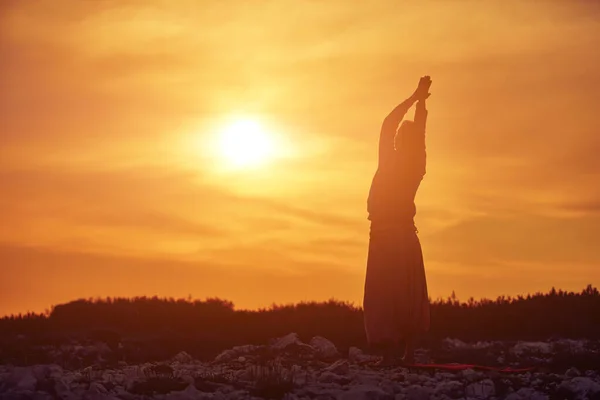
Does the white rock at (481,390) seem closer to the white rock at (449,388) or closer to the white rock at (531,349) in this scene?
the white rock at (449,388)

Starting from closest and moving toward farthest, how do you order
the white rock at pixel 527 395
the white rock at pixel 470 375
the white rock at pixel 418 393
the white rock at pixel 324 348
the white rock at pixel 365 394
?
the white rock at pixel 365 394 < the white rock at pixel 418 393 < the white rock at pixel 527 395 < the white rock at pixel 470 375 < the white rock at pixel 324 348

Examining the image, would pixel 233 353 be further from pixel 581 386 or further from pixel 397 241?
pixel 581 386

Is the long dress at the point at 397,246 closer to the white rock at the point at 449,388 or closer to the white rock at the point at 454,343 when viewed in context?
the white rock at the point at 449,388

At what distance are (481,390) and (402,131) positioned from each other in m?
4.93

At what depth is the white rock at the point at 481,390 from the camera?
42.4 ft

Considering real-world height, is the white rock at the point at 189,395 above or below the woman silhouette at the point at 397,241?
below

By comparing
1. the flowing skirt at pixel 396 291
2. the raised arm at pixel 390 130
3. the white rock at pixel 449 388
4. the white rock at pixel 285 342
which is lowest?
the white rock at pixel 449 388

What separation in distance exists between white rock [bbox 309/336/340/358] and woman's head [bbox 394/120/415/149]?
4.75 metres

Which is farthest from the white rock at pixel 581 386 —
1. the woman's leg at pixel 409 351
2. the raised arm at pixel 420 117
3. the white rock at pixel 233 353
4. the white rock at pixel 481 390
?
the white rock at pixel 233 353

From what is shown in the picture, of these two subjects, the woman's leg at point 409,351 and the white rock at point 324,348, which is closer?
the woman's leg at point 409,351

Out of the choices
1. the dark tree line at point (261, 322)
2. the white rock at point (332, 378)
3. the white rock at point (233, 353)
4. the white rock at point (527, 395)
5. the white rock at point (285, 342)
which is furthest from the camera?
the dark tree line at point (261, 322)

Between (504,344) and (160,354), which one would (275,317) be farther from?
(504,344)

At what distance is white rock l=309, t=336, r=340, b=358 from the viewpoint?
63.6ft

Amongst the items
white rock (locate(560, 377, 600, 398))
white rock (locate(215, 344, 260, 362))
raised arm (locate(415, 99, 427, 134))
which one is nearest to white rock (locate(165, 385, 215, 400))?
white rock (locate(560, 377, 600, 398))
